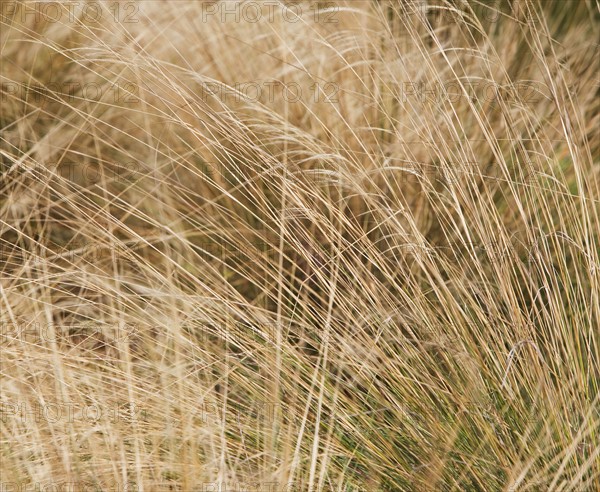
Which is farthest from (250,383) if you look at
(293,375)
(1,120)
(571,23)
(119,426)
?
(571,23)

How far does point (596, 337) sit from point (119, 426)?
3.54 feet

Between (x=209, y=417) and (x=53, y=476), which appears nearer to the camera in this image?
(x=53, y=476)

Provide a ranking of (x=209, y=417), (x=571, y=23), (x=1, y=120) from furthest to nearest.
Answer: (x=571, y=23) < (x=1, y=120) < (x=209, y=417)

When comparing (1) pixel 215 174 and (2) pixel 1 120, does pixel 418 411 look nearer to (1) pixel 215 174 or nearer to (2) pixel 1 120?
(1) pixel 215 174

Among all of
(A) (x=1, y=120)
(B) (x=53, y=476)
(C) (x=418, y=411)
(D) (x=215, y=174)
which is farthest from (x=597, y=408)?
(A) (x=1, y=120)

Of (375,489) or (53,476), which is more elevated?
(375,489)

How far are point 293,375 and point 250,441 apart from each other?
0.18 m

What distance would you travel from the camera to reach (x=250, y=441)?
173cm

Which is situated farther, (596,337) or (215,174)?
(215,174)

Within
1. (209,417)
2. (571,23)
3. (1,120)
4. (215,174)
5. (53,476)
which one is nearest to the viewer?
(53,476)

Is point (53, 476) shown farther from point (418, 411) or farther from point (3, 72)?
point (3, 72)

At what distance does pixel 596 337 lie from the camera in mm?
1733

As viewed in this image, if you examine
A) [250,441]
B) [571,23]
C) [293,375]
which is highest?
[571,23]

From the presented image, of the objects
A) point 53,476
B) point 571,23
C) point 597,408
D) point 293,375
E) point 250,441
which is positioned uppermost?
point 571,23
